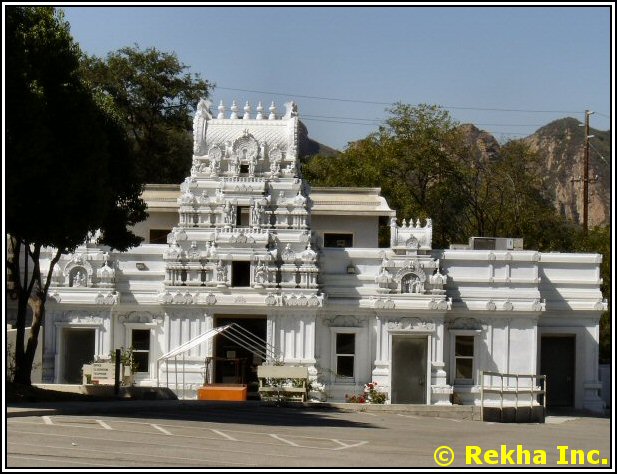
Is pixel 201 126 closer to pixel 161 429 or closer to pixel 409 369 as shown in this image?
pixel 409 369

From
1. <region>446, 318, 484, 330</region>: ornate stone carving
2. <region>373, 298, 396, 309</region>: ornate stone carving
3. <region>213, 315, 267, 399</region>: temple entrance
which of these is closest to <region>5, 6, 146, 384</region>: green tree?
<region>213, 315, 267, 399</region>: temple entrance

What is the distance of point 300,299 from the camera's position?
49406 mm

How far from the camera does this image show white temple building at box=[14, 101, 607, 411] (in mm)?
49656

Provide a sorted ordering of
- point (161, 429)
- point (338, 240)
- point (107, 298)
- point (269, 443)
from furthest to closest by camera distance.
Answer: point (338, 240) → point (107, 298) → point (161, 429) → point (269, 443)

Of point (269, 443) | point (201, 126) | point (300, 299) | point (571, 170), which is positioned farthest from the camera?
point (571, 170)

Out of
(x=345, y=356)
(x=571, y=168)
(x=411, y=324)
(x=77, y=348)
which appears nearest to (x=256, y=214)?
(x=345, y=356)

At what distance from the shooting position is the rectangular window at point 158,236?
57.8 m

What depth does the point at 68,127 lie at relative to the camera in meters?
Result: 35.8

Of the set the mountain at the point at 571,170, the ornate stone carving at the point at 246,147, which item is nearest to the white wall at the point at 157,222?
the ornate stone carving at the point at 246,147

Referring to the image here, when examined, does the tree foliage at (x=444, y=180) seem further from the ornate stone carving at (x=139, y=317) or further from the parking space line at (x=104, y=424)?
the parking space line at (x=104, y=424)

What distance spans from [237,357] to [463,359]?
793cm

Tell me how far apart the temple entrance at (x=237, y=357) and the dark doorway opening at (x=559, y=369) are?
34.3 ft

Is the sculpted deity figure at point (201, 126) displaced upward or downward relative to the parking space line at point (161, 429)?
upward

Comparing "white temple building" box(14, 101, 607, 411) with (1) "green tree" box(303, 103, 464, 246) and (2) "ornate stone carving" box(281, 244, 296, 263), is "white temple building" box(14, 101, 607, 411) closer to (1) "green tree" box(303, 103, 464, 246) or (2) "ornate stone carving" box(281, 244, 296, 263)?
(2) "ornate stone carving" box(281, 244, 296, 263)
